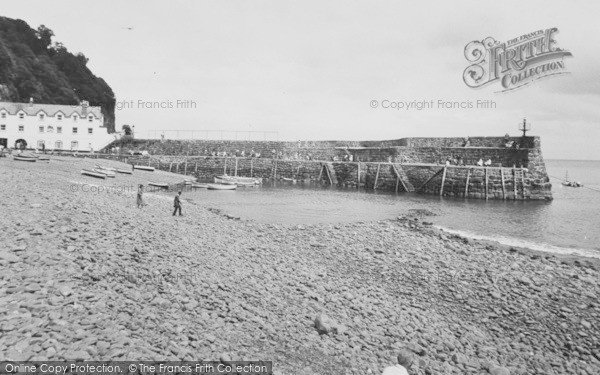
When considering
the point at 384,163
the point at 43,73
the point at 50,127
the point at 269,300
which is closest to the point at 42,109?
the point at 50,127

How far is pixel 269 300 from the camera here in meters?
10.0

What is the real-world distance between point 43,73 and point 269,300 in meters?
111

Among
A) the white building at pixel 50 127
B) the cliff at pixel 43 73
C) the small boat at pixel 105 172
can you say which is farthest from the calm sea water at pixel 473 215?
the cliff at pixel 43 73

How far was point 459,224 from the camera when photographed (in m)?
27.3

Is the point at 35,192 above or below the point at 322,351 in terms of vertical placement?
above

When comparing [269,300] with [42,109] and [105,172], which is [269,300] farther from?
[42,109]

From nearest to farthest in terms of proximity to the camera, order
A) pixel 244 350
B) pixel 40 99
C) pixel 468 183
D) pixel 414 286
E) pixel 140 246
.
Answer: pixel 244 350, pixel 140 246, pixel 414 286, pixel 468 183, pixel 40 99

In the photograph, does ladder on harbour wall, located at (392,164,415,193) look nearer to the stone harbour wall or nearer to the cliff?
the stone harbour wall

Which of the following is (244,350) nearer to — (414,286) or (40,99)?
(414,286)

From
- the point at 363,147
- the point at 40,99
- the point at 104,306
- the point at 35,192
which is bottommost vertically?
the point at 104,306

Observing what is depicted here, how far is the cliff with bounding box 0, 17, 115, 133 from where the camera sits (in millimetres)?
86375

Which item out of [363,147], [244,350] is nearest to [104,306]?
[244,350]

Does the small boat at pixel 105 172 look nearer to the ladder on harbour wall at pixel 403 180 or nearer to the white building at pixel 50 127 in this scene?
the ladder on harbour wall at pixel 403 180

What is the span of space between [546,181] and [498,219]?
2279 centimetres
